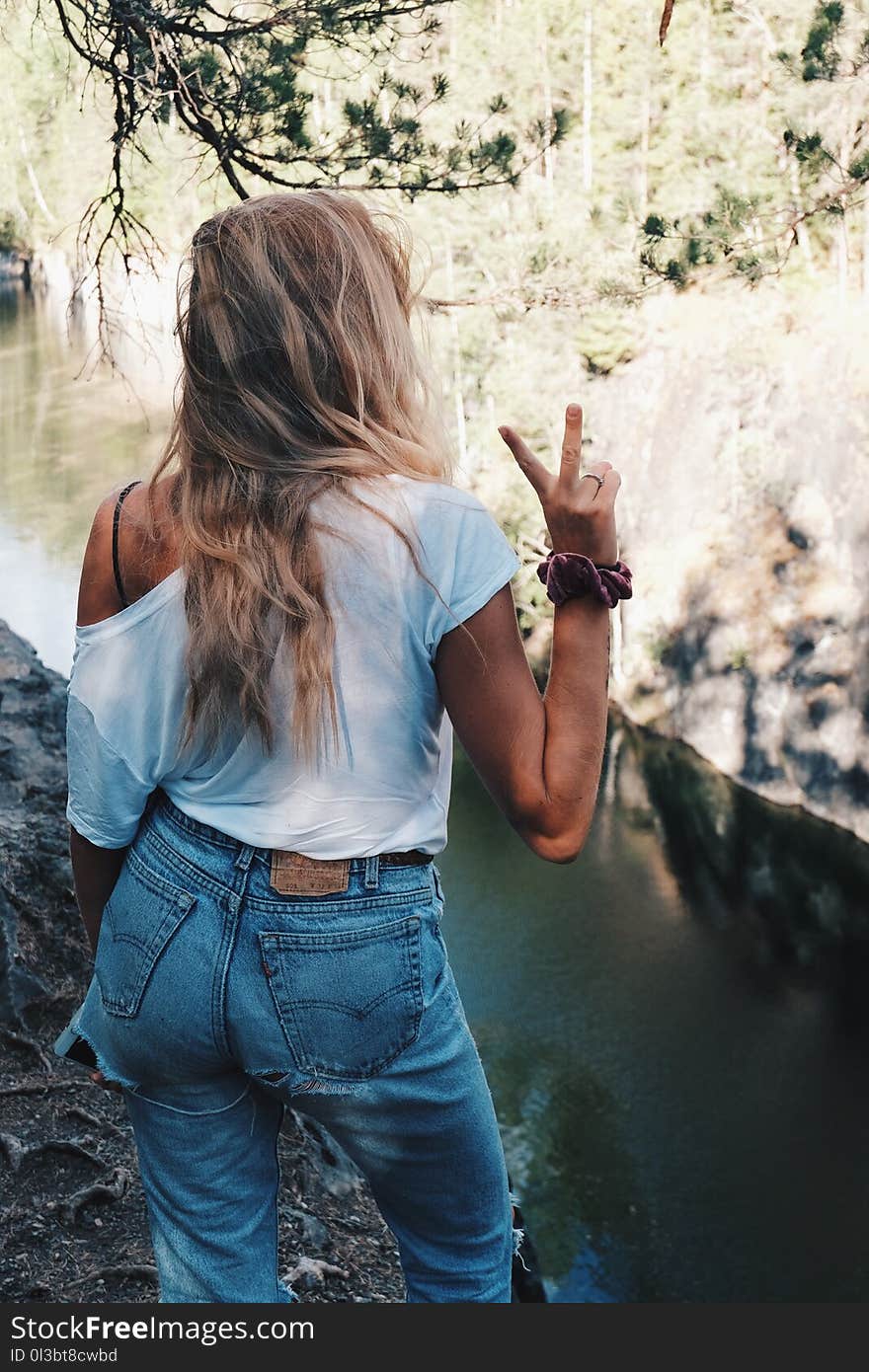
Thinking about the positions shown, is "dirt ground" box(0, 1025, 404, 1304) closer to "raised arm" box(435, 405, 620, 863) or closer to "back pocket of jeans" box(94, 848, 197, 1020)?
"back pocket of jeans" box(94, 848, 197, 1020)

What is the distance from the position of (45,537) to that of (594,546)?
15.4m

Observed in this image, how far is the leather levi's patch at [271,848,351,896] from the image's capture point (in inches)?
43.8

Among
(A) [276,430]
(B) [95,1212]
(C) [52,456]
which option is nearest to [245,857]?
(A) [276,430]

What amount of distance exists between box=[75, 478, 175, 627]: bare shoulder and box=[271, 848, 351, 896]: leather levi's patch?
281 mm

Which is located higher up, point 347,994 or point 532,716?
point 532,716

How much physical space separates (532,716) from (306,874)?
0.25 metres

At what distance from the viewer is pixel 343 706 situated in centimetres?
111

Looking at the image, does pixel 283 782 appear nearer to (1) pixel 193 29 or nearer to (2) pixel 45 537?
(1) pixel 193 29

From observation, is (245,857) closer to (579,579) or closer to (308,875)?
(308,875)

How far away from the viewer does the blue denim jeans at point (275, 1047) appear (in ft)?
3.62

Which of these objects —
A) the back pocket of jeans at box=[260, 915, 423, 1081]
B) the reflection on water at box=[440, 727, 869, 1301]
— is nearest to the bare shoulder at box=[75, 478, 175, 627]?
the back pocket of jeans at box=[260, 915, 423, 1081]

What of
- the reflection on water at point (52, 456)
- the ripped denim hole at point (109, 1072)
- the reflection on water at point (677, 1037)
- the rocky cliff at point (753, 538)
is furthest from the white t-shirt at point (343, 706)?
the rocky cliff at point (753, 538)

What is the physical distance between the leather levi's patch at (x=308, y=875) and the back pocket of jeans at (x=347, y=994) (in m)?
0.04

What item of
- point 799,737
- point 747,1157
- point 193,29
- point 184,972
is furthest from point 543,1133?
point 184,972
